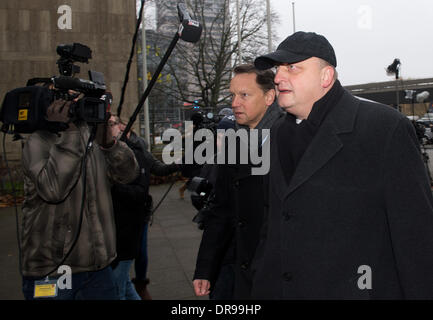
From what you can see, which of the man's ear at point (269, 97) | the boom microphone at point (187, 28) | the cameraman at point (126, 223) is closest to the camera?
the boom microphone at point (187, 28)

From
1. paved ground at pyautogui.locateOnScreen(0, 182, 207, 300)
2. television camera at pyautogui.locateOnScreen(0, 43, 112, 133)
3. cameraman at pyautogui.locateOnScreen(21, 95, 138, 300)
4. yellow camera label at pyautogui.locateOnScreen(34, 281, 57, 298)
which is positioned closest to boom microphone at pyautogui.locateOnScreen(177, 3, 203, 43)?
television camera at pyautogui.locateOnScreen(0, 43, 112, 133)

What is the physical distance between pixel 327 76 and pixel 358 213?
0.65 meters

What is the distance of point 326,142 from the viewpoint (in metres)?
1.71

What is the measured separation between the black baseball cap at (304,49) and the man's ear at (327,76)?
→ 0.03m

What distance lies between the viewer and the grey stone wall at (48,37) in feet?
35.6

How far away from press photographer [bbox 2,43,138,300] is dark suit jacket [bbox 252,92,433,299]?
3.58 feet

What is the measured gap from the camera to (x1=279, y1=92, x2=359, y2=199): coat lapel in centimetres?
169

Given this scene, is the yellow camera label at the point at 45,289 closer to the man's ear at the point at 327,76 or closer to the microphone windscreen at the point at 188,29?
the microphone windscreen at the point at 188,29

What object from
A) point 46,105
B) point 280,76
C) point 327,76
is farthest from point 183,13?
point 46,105

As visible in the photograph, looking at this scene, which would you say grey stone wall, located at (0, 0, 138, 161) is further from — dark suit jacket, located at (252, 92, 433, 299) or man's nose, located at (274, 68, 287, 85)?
dark suit jacket, located at (252, 92, 433, 299)

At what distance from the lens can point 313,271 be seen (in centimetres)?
167

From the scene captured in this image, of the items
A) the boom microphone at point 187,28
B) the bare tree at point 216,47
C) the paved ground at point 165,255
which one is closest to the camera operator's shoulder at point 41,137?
the boom microphone at point 187,28
